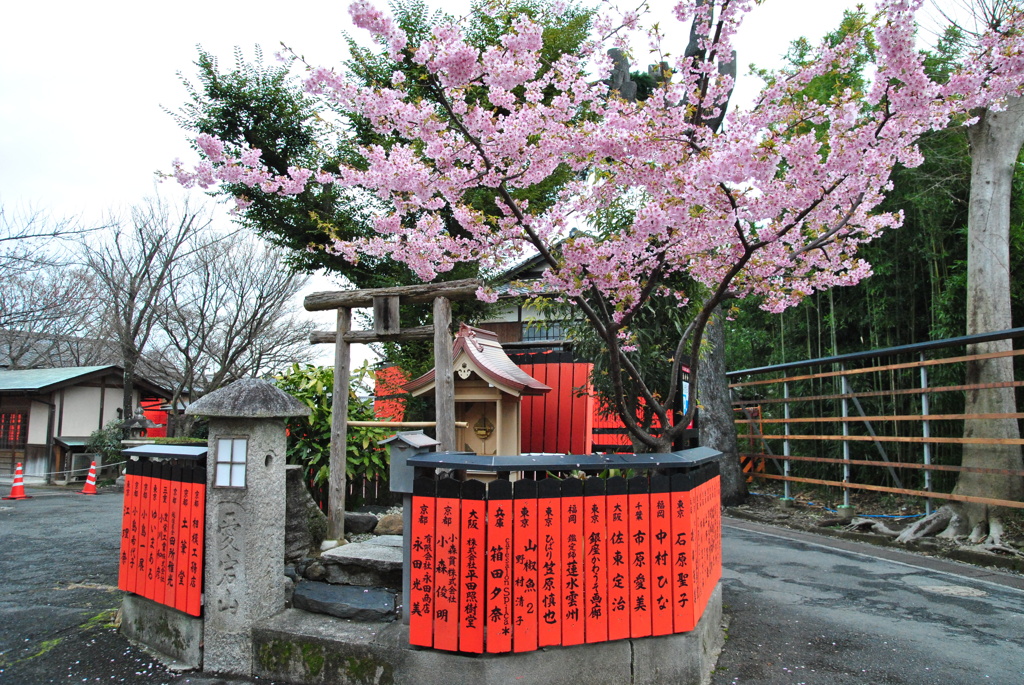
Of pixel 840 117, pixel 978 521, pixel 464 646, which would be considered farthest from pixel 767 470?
pixel 464 646

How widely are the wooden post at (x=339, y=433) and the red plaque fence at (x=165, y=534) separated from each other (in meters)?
1.72

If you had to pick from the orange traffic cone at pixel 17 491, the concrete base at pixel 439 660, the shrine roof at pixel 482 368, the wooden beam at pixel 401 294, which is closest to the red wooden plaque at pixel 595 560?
the concrete base at pixel 439 660

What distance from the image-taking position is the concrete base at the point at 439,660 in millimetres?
3426

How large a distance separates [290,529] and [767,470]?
10.6 m

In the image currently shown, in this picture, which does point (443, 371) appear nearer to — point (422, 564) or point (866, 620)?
point (422, 564)

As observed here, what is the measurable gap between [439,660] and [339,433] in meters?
3.26

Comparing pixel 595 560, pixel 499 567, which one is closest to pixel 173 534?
pixel 499 567

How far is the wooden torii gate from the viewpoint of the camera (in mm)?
6008

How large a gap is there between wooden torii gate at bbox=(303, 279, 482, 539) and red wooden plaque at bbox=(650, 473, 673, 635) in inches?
101

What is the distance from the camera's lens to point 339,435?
20.7ft

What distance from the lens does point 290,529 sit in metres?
5.13

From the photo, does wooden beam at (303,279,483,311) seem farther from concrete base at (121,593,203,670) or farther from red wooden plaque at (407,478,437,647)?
concrete base at (121,593,203,670)

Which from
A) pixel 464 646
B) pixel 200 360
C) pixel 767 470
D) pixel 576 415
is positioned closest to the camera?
pixel 464 646

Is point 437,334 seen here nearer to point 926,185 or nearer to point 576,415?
point 576,415
